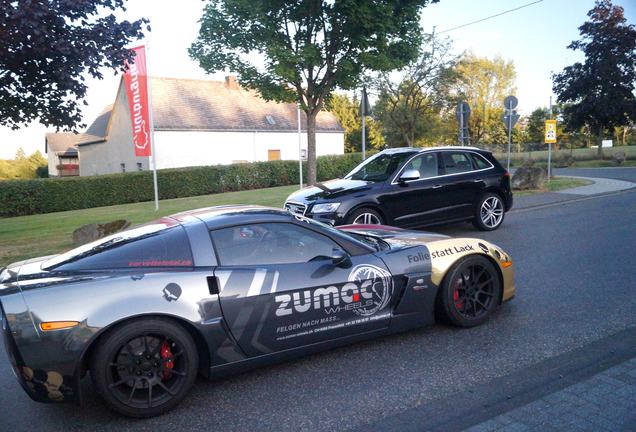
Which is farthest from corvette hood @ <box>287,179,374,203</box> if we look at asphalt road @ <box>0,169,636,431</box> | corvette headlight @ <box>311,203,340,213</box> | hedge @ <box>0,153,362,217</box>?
hedge @ <box>0,153,362,217</box>

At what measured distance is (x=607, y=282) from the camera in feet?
18.1

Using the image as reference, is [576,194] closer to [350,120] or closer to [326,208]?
[326,208]

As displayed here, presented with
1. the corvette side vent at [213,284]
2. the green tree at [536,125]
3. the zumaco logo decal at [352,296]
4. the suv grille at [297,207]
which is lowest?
the zumaco logo decal at [352,296]

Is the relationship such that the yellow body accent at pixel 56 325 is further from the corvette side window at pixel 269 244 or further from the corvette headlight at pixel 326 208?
the corvette headlight at pixel 326 208

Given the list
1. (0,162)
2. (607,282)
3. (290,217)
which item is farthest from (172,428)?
(0,162)

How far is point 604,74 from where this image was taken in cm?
3042

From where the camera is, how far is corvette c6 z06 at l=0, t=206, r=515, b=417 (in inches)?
117

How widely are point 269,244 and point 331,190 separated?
15.0ft

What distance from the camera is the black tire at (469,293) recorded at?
4223mm

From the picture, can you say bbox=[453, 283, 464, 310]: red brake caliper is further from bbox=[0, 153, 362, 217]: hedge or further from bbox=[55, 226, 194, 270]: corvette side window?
bbox=[0, 153, 362, 217]: hedge

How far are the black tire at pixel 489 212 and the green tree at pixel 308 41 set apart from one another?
3882mm

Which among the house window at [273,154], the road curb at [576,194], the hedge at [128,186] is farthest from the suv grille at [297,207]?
the house window at [273,154]

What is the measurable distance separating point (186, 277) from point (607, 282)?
481cm

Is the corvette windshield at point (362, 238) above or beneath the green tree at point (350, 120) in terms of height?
beneath
